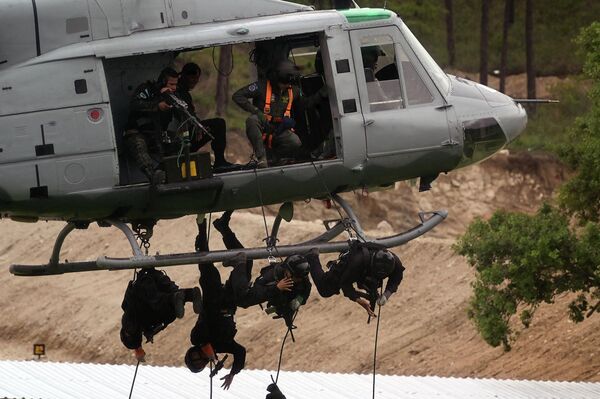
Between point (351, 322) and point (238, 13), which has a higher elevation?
point (238, 13)

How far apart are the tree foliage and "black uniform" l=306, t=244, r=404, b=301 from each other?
56.0 feet

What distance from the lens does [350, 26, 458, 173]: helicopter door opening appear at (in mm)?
21812

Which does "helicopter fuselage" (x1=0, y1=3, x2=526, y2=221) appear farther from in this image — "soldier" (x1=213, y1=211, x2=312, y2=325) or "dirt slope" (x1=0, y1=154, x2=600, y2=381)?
"dirt slope" (x1=0, y1=154, x2=600, y2=381)

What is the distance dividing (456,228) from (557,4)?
1930cm

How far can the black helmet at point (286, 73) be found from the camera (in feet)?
71.6

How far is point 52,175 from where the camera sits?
68.8ft

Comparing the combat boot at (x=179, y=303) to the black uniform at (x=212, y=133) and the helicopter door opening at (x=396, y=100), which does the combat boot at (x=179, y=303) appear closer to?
the black uniform at (x=212, y=133)

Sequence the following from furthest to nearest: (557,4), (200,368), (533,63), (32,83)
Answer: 1. (557,4)
2. (533,63)
3. (200,368)
4. (32,83)

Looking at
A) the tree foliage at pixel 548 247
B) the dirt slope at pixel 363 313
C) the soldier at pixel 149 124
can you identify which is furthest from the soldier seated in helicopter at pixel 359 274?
the dirt slope at pixel 363 313

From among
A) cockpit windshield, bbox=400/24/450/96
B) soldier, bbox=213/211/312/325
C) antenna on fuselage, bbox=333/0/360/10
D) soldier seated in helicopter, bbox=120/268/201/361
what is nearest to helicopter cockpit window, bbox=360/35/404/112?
cockpit windshield, bbox=400/24/450/96

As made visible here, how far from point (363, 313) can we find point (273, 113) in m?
26.9

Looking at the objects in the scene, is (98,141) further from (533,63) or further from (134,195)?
(533,63)

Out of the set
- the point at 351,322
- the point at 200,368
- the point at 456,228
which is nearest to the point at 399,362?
the point at 351,322

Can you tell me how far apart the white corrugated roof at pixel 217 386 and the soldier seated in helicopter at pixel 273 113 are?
19.3 ft
